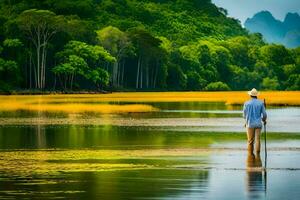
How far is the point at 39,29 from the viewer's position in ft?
373

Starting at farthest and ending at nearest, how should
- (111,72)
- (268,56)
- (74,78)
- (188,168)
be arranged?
(268,56)
(111,72)
(74,78)
(188,168)

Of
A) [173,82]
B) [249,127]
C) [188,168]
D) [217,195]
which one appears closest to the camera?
[217,195]

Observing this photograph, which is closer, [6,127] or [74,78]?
[6,127]

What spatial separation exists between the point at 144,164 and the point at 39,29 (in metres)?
96.0

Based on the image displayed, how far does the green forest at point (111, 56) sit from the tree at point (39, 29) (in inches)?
5.2

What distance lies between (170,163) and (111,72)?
391ft

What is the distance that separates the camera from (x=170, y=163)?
19.4 meters

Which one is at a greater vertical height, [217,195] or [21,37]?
[21,37]

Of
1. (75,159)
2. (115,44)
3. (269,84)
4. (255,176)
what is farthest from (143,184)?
(269,84)

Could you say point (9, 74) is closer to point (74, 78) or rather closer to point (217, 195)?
point (74, 78)

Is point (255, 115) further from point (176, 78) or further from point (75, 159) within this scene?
point (176, 78)

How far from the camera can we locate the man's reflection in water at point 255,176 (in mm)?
14328

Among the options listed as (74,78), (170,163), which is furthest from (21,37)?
(170,163)

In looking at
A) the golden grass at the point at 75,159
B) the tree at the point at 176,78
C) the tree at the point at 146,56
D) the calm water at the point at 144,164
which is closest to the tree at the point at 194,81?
the tree at the point at 176,78
